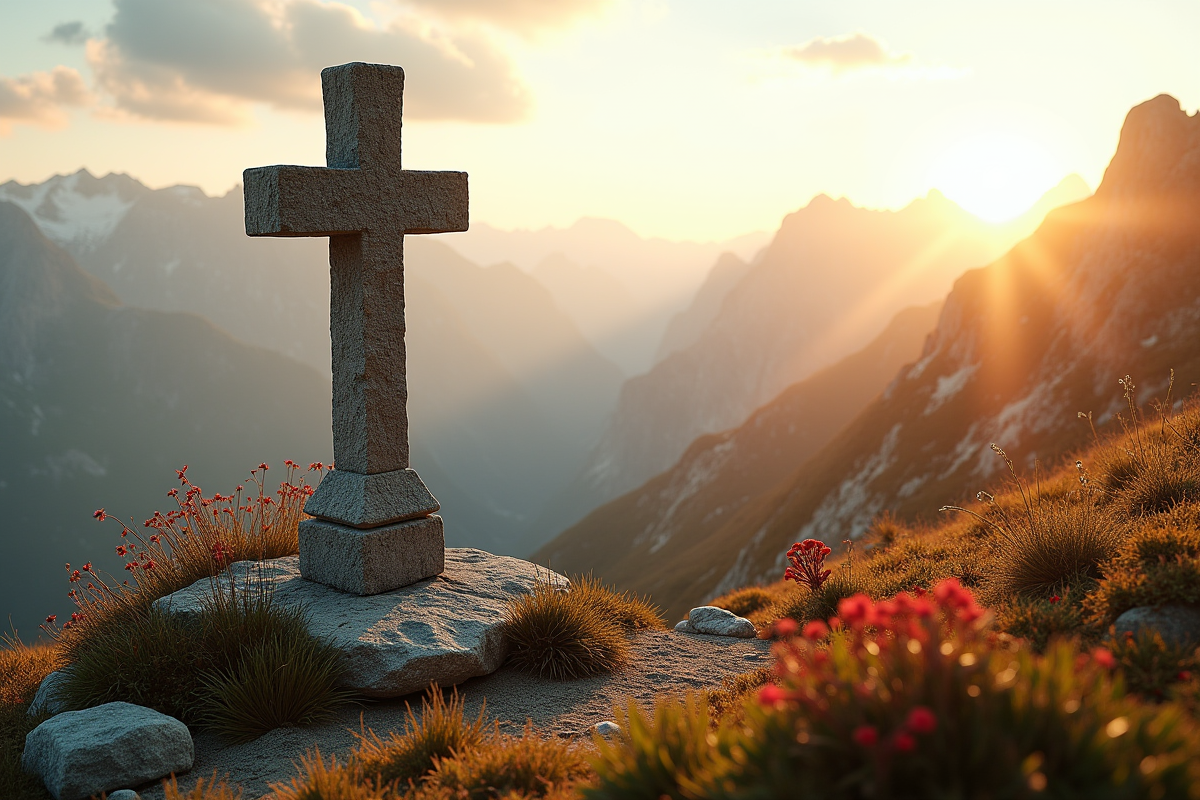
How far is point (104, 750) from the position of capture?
6273 mm

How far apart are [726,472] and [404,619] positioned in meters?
110

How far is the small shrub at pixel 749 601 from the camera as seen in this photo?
13.1 m

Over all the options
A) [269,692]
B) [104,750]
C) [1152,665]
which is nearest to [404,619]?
[269,692]

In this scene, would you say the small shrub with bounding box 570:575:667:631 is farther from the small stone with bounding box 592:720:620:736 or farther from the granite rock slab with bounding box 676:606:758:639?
the small stone with bounding box 592:720:620:736

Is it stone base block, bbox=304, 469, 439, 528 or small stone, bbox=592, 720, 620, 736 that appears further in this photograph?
stone base block, bbox=304, 469, 439, 528

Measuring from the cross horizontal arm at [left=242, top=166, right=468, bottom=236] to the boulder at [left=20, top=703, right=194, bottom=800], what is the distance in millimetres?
5052

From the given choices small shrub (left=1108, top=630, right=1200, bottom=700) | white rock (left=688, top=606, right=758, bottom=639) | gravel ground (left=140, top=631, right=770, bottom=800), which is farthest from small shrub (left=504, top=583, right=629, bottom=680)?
small shrub (left=1108, top=630, right=1200, bottom=700)

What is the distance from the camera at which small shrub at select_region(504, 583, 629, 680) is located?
8.74 m

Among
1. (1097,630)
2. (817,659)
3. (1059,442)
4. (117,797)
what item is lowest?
(1059,442)

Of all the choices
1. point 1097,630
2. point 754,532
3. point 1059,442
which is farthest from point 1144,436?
point 754,532

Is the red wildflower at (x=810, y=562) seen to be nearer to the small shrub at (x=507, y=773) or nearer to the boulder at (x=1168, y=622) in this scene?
the boulder at (x=1168, y=622)

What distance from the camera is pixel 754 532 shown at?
76875mm

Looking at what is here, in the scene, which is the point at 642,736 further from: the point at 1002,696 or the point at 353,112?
the point at 353,112

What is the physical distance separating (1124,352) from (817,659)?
62.3 metres
